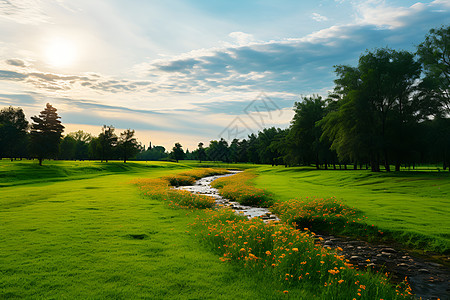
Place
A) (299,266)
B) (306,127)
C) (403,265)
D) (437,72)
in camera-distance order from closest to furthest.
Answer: (299,266) → (403,265) → (437,72) → (306,127)

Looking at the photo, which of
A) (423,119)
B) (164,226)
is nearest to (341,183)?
(423,119)

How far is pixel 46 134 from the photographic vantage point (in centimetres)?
5712

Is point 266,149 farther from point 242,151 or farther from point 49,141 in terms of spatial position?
point 49,141

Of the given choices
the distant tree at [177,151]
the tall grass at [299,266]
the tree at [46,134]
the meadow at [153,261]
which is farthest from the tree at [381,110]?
the distant tree at [177,151]

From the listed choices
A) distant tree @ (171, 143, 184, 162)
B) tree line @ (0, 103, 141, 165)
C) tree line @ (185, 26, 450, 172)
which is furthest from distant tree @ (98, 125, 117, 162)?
tree line @ (185, 26, 450, 172)

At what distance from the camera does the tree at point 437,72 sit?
43.9 meters

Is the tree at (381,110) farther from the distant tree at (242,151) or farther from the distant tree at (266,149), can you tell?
the distant tree at (242,151)

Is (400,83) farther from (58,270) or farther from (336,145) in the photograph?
(58,270)

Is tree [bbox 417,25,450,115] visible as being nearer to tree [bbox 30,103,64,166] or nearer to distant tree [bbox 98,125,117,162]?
tree [bbox 30,103,64,166]

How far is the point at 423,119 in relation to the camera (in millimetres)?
45562

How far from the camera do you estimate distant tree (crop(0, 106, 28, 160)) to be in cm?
9156

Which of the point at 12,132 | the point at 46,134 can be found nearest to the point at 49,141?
the point at 46,134

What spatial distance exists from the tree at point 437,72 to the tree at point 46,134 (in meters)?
78.2

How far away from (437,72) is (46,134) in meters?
81.8
